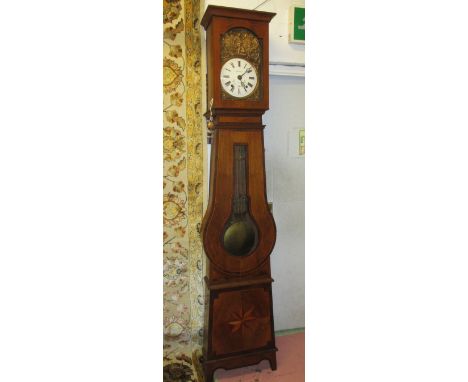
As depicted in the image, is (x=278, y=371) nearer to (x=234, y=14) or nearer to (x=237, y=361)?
(x=237, y=361)

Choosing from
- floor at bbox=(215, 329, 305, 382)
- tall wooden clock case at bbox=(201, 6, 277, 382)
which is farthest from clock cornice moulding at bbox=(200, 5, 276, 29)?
floor at bbox=(215, 329, 305, 382)

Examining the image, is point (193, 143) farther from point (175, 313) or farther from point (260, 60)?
point (175, 313)

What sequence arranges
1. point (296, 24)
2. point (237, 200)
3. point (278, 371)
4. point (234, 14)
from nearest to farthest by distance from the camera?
1. point (234, 14)
2. point (237, 200)
3. point (278, 371)
4. point (296, 24)

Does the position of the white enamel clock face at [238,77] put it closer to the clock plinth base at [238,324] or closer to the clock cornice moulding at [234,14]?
the clock cornice moulding at [234,14]

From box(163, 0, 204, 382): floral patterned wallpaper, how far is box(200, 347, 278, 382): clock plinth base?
0.14 meters

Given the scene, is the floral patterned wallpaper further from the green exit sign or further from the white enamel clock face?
the green exit sign

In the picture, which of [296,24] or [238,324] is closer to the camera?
[238,324]

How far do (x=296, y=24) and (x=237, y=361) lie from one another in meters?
2.09

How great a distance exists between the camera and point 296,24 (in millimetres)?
2385

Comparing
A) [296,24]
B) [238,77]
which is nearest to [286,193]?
[238,77]

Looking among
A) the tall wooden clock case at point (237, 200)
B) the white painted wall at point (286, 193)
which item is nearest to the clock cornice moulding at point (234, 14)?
the tall wooden clock case at point (237, 200)
